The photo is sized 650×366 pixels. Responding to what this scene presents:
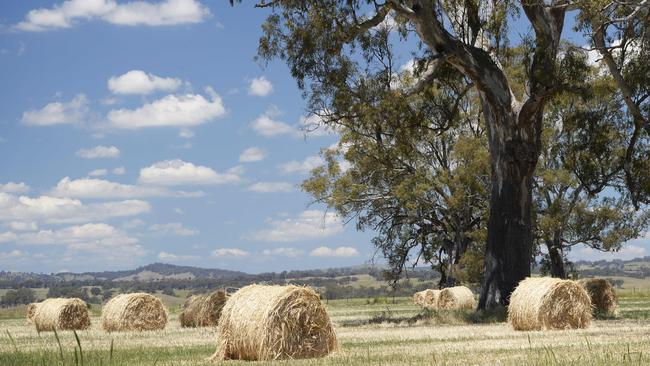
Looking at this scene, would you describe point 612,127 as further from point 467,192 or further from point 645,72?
point 467,192

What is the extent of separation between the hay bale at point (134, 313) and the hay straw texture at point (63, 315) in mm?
2660

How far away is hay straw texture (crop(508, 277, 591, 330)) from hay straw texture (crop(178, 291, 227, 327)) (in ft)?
28.4

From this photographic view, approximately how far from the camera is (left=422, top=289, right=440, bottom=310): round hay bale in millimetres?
36188

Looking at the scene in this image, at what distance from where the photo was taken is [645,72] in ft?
94.5

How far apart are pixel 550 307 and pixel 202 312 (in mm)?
9733

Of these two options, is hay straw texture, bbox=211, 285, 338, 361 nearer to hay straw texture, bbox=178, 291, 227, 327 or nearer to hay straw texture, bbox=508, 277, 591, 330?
hay straw texture, bbox=508, 277, 591, 330

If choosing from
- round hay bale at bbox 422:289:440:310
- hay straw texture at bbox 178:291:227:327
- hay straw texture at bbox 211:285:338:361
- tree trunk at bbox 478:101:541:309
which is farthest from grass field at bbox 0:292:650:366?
round hay bale at bbox 422:289:440:310

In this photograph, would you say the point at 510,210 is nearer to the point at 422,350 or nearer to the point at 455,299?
the point at 455,299

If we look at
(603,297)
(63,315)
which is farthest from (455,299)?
(63,315)

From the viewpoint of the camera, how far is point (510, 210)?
84.5 ft

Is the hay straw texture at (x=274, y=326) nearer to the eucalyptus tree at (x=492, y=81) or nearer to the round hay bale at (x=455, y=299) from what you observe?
the eucalyptus tree at (x=492, y=81)

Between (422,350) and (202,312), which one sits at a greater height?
(202,312)

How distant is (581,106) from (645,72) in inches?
542

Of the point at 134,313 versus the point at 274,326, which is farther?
the point at 134,313
